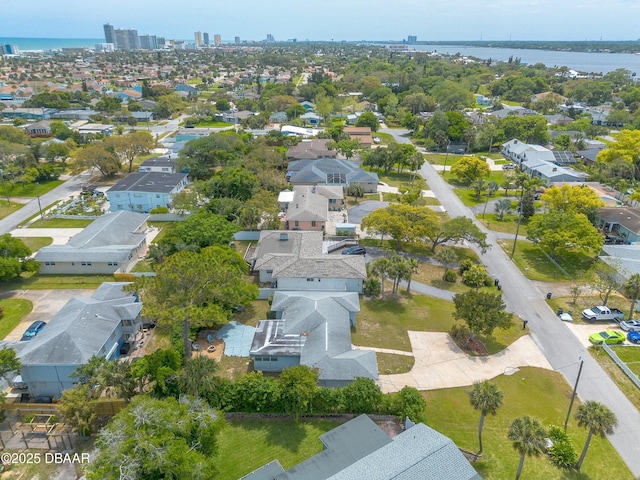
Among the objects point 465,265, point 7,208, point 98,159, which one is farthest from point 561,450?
point 98,159

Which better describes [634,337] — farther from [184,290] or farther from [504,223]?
[184,290]

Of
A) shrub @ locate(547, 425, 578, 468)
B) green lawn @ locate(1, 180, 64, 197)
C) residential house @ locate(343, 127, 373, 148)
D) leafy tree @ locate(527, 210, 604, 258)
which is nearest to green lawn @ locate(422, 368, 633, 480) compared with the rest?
shrub @ locate(547, 425, 578, 468)

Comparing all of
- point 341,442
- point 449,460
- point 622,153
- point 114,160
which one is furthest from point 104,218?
point 622,153

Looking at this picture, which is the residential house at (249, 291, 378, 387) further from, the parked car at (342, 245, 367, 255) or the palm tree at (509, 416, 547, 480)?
the parked car at (342, 245, 367, 255)

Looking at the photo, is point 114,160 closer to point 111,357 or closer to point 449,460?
point 111,357

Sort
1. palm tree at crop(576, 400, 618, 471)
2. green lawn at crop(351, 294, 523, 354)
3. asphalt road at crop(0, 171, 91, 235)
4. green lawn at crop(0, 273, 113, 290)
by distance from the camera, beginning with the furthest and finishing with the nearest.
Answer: asphalt road at crop(0, 171, 91, 235) → green lawn at crop(0, 273, 113, 290) → green lawn at crop(351, 294, 523, 354) → palm tree at crop(576, 400, 618, 471)
